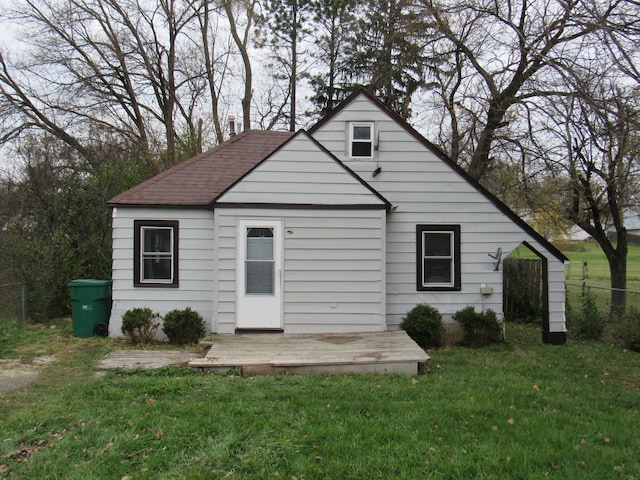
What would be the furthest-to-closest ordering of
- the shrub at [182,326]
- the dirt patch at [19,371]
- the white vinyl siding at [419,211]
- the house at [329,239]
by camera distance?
the white vinyl siding at [419,211] < the house at [329,239] < the shrub at [182,326] < the dirt patch at [19,371]

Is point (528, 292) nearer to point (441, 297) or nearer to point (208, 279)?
point (441, 297)

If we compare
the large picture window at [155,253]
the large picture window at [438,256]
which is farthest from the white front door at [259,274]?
the large picture window at [438,256]

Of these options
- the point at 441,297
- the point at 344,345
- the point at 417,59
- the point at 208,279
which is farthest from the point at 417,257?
the point at 417,59

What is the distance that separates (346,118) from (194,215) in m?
3.65

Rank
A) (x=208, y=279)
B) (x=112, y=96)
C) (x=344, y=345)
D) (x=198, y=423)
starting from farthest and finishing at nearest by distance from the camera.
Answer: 1. (x=112, y=96)
2. (x=208, y=279)
3. (x=344, y=345)
4. (x=198, y=423)

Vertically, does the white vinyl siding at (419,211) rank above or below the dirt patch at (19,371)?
above

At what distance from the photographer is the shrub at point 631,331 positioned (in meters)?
9.02

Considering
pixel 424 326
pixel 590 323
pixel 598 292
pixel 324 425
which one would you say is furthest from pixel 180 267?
pixel 598 292

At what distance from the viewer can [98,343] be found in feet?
29.0

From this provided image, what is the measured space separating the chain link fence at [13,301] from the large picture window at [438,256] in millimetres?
9079

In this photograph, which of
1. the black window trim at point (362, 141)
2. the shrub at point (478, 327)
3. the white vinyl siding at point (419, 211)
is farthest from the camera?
the black window trim at point (362, 141)

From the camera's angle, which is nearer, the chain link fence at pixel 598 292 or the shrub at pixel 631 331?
the shrub at pixel 631 331

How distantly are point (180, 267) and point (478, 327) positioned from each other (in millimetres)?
5915

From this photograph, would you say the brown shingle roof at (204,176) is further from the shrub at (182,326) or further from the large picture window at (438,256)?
the large picture window at (438,256)
